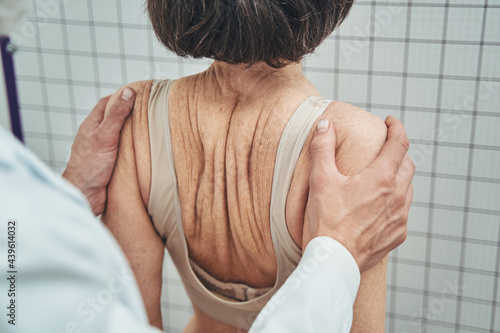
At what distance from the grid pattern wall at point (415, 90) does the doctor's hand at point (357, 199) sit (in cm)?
71

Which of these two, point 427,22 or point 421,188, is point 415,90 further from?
point 421,188

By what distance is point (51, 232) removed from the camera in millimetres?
425

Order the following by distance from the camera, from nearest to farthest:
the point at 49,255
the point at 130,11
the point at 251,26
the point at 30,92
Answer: the point at 49,255, the point at 251,26, the point at 130,11, the point at 30,92

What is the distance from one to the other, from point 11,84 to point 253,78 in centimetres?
138

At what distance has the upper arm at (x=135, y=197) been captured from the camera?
3.21 feet

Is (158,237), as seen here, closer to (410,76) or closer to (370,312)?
(370,312)

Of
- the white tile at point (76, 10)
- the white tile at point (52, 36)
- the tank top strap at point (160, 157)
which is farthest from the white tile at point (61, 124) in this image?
the tank top strap at point (160, 157)

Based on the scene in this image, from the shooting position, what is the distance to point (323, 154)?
31.0 inches

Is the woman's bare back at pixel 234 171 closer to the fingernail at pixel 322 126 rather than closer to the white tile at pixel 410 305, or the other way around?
the fingernail at pixel 322 126

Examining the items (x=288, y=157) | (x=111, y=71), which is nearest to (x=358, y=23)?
(x=288, y=157)

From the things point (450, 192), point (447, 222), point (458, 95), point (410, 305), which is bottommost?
point (410, 305)

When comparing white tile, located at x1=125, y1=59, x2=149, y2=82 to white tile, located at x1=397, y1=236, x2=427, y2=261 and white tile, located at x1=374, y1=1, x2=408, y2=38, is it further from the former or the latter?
white tile, located at x1=397, y1=236, x2=427, y2=261

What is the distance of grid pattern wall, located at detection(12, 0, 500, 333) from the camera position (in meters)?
1.41

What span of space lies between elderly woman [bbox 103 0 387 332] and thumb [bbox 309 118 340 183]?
34 mm
